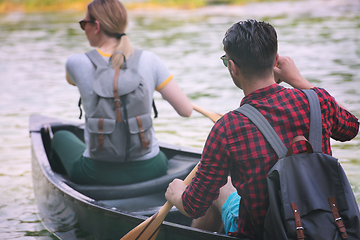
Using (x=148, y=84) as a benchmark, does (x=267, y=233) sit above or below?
below

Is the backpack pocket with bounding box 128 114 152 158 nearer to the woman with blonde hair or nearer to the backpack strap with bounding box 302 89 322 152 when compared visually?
the woman with blonde hair

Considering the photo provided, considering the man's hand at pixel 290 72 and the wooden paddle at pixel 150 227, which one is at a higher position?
the man's hand at pixel 290 72

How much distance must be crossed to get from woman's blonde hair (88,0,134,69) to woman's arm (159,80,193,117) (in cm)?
30

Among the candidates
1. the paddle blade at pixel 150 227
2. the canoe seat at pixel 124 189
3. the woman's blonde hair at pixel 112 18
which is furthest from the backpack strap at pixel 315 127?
the canoe seat at pixel 124 189

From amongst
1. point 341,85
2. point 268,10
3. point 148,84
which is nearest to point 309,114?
point 148,84

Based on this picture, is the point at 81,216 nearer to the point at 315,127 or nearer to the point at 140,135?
the point at 140,135

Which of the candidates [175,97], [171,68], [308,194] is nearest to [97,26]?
[175,97]

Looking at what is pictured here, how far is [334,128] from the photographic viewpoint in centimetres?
184

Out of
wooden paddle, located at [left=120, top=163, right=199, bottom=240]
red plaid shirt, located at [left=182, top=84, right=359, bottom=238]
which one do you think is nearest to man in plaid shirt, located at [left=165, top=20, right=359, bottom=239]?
red plaid shirt, located at [left=182, top=84, right=359, bottom=238]

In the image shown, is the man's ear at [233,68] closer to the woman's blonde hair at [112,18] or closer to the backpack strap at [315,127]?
the backpack strap at [315,127]

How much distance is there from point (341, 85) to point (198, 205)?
732 cm

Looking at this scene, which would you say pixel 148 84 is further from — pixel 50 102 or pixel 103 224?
pixel 50 102

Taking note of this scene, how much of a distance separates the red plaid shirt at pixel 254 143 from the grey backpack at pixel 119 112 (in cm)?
101

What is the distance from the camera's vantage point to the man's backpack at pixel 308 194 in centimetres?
Result: 162
